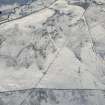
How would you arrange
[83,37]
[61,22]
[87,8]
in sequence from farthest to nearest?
[87,8], [61,22], [83,37]

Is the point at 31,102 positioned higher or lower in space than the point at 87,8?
lower

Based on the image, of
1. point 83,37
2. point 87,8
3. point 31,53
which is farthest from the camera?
point 87,8

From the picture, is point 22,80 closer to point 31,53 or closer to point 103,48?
point 31,53

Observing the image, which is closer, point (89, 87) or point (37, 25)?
point (89, 87)

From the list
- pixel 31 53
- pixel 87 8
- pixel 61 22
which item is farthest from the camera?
pixel 87 8

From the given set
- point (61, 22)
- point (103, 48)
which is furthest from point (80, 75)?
point (61, 22)

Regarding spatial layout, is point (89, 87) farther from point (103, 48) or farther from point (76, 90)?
point (103, 48)

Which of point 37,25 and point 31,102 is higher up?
point 37,25

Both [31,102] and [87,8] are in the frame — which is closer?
[31,102]

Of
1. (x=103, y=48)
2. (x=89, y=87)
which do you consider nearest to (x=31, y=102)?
(x=89, y=87)
